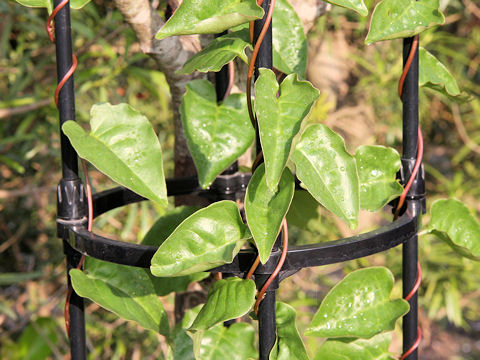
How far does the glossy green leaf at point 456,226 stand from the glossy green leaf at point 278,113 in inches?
9.2

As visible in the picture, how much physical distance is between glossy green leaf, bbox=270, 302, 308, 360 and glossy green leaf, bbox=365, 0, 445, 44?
0.79 feet

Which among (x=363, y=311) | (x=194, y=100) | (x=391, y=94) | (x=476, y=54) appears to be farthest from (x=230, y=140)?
(x=476, y=54)

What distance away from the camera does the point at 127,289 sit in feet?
1.89

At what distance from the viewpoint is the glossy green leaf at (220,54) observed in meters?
0.48

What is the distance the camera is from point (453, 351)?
2.14 meters

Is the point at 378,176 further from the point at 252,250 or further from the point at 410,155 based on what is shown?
the point at 252,250

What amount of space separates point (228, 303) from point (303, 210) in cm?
27

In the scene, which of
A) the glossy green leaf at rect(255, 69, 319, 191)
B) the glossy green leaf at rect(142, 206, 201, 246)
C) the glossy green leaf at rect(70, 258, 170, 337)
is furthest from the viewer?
the glossy green leaf at rect(142, 206, 201, 246)

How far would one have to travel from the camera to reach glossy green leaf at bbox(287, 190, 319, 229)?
726mm

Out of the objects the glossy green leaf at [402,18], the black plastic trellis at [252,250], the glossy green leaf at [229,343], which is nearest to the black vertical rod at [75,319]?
the black plastic trellis at [252,250]

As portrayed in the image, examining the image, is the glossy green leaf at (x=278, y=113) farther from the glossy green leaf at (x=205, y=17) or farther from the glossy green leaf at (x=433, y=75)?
the glossy green leaf at (x=433, y=75)

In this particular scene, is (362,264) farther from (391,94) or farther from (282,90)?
(282,90)

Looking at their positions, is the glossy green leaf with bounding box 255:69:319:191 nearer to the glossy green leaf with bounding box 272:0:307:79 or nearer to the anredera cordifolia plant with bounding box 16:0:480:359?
the anredera cordifolia plant with bounding box 16:0:480:359

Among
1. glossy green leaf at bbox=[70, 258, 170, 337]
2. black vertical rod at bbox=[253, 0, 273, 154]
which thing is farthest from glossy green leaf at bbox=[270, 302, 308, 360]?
black vertical rod at bbox=[253, 0, 273, 154]
